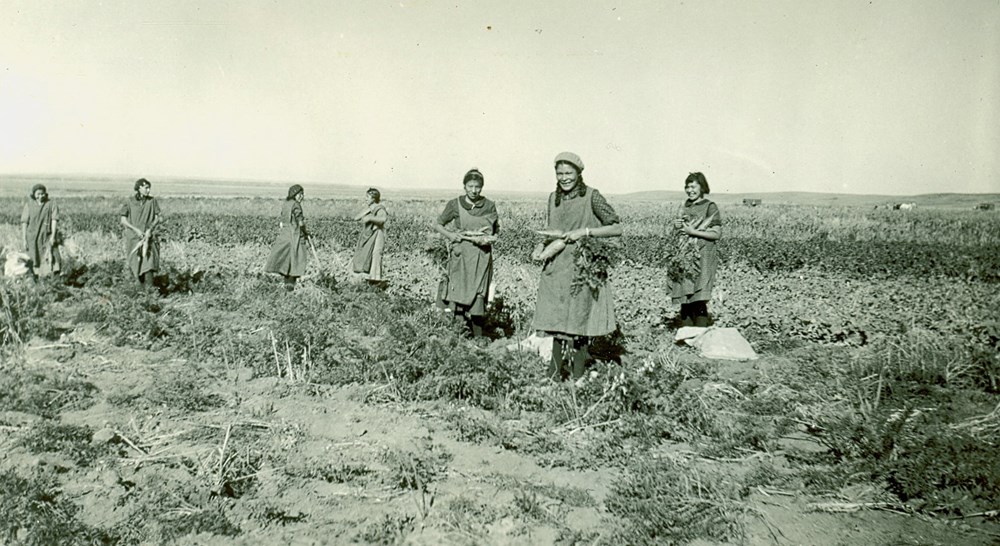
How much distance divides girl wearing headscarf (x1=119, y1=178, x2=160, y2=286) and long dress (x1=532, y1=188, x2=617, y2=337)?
5.80 m

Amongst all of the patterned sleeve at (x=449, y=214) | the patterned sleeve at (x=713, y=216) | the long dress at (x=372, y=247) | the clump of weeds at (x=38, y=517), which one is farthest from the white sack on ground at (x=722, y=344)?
the clump of weeds at (x=38, y=517)

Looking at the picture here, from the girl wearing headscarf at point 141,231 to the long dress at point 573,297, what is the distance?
5.80 m

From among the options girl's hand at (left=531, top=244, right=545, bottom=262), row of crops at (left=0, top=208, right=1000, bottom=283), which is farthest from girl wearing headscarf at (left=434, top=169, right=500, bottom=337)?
row of crops at (left=0, top=208, right=1000, bottom=283)

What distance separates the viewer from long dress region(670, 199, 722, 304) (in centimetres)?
585

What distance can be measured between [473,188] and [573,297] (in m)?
1.86

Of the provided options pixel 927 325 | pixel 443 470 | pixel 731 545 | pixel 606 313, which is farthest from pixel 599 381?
pixel 927 325

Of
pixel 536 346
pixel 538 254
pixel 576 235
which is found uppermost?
pixel 576 235

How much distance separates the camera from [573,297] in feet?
14.5

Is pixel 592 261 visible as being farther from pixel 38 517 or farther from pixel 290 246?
pixel 290 246

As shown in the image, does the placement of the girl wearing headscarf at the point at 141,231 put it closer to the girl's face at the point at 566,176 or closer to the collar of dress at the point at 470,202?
A: the collar of dress at the point at 470,202

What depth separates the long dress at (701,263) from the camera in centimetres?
585

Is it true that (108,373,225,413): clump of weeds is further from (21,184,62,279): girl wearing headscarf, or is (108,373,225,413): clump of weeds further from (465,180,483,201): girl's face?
(21,184,62,279): girl wearing headscarf

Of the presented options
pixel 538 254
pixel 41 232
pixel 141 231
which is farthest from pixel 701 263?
pixel 41 232

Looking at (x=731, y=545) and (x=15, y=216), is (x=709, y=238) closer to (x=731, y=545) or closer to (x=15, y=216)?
(x=731, y=545)
